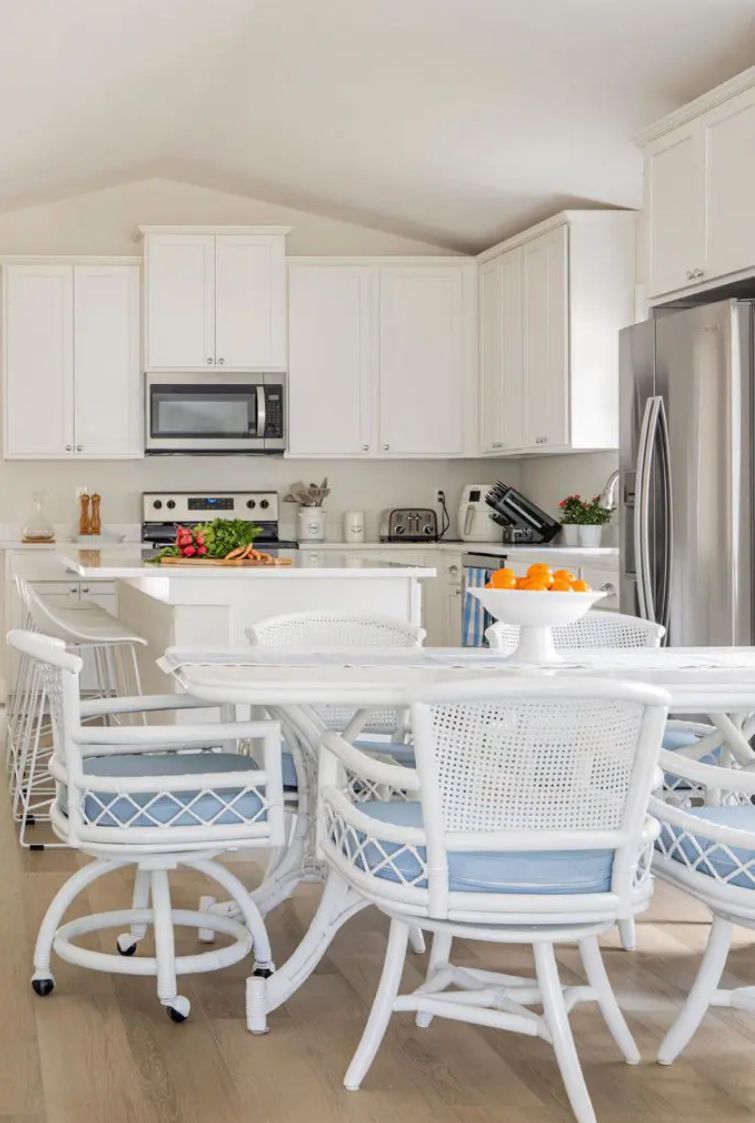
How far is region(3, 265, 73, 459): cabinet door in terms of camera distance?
744 cm

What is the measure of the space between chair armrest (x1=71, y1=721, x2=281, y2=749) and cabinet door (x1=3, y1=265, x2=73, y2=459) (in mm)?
4914

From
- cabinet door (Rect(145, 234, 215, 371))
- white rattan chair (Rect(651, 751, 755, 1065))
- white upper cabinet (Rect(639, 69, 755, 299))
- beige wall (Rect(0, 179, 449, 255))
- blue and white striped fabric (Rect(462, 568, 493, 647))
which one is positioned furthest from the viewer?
beige wall (Rect(0, 179, 449, 255))

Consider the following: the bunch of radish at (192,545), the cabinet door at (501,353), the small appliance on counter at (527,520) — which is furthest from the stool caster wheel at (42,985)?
the cabinet door at (501,353)

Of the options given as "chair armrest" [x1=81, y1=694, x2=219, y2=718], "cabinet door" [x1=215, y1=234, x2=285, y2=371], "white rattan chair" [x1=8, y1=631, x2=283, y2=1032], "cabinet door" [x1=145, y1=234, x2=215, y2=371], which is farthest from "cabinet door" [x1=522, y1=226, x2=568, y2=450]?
"white rattan chair" [x1=8, y1=631, x2=283, y2=1032]

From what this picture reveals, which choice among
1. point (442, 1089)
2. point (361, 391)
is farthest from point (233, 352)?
point (442, 1089)

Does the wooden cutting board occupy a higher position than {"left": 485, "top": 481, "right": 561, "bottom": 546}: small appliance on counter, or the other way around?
{"left": 485, "top": 481, "right": 561, "bottom": 546}: small appliance on counter

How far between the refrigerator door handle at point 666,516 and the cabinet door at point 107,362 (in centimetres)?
365

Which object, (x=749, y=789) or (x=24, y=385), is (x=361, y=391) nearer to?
(x=24, y=385)

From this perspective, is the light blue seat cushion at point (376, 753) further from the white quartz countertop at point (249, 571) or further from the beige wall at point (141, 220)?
the beige wall at point (141, 220)

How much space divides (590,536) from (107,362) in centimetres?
274

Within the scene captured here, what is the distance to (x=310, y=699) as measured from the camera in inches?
97.0

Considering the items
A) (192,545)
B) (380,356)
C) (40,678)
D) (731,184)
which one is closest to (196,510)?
(380,356)

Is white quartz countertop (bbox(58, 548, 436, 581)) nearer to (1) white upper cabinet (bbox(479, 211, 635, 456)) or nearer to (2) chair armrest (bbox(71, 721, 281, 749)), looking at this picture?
(2) chair armrest (bbox(71, 721, 281, 749))

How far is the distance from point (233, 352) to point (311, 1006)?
4.99m
